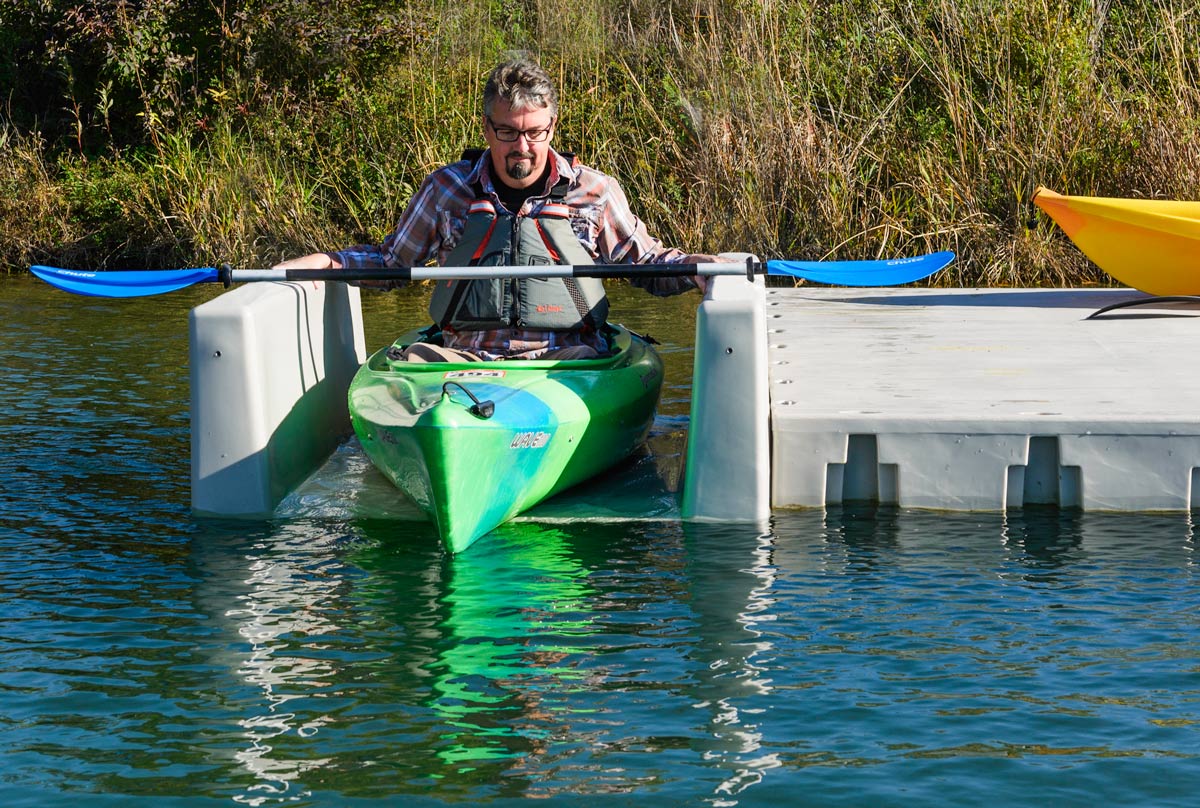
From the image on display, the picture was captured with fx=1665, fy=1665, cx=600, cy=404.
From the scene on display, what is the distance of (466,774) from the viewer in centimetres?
336

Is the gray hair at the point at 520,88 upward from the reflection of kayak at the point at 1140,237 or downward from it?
upward

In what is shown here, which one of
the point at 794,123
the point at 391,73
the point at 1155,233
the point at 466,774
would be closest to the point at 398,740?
the point at 466,774

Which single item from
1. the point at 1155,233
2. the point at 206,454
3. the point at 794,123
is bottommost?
the point at 206,454

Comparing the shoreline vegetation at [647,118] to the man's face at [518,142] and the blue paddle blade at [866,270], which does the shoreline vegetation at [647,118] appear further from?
the man's face at [518,142]

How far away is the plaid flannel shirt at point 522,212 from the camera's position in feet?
18.2

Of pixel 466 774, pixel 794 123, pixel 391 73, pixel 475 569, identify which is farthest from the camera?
pixel 391 73

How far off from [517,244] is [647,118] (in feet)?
21.2

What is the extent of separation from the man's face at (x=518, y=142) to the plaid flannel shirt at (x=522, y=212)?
0.24 feet

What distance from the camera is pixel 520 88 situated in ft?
17.0

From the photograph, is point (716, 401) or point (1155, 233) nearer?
point (716, 401)

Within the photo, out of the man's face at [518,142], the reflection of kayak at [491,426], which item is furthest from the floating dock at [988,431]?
Result: the man's face at [518,142]

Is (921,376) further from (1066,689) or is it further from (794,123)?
(794,123)

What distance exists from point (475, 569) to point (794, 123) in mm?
6178

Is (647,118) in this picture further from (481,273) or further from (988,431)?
(988,431)
